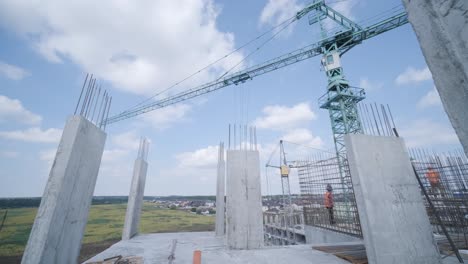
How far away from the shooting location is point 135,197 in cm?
830

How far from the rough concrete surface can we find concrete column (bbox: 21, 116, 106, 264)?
4573 millimetres

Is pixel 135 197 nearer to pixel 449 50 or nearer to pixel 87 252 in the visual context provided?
pixel 87 252

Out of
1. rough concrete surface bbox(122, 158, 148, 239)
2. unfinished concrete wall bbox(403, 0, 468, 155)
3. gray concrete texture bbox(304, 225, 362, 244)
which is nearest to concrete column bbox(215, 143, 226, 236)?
rough concrete surface bbox(122, 158, 148, 239)

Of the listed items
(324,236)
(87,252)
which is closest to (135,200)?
(87,252)

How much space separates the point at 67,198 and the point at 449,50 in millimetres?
4775

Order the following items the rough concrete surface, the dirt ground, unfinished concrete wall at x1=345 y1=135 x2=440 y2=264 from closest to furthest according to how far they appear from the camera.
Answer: unfinished concrete wall at x1=345 y1=135 x2=440 y2=264
the rough concrete surface
the dirt ground

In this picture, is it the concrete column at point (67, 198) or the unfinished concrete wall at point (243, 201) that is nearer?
the concrete column at point (67, 198)

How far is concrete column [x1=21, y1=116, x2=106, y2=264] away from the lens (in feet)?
9.37

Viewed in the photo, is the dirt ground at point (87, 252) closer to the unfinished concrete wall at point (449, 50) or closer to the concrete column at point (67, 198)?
the concrete column at point (67, 198)

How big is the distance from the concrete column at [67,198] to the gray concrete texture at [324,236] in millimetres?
7917

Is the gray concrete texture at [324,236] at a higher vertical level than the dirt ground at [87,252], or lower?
higher

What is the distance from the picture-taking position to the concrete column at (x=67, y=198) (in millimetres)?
2855

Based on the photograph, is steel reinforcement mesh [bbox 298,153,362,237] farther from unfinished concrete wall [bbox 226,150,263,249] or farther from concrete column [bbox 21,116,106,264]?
concrete column [bbox 21,116,106,264]

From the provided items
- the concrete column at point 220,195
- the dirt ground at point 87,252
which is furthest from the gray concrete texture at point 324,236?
the dirt ground at point 87,252
